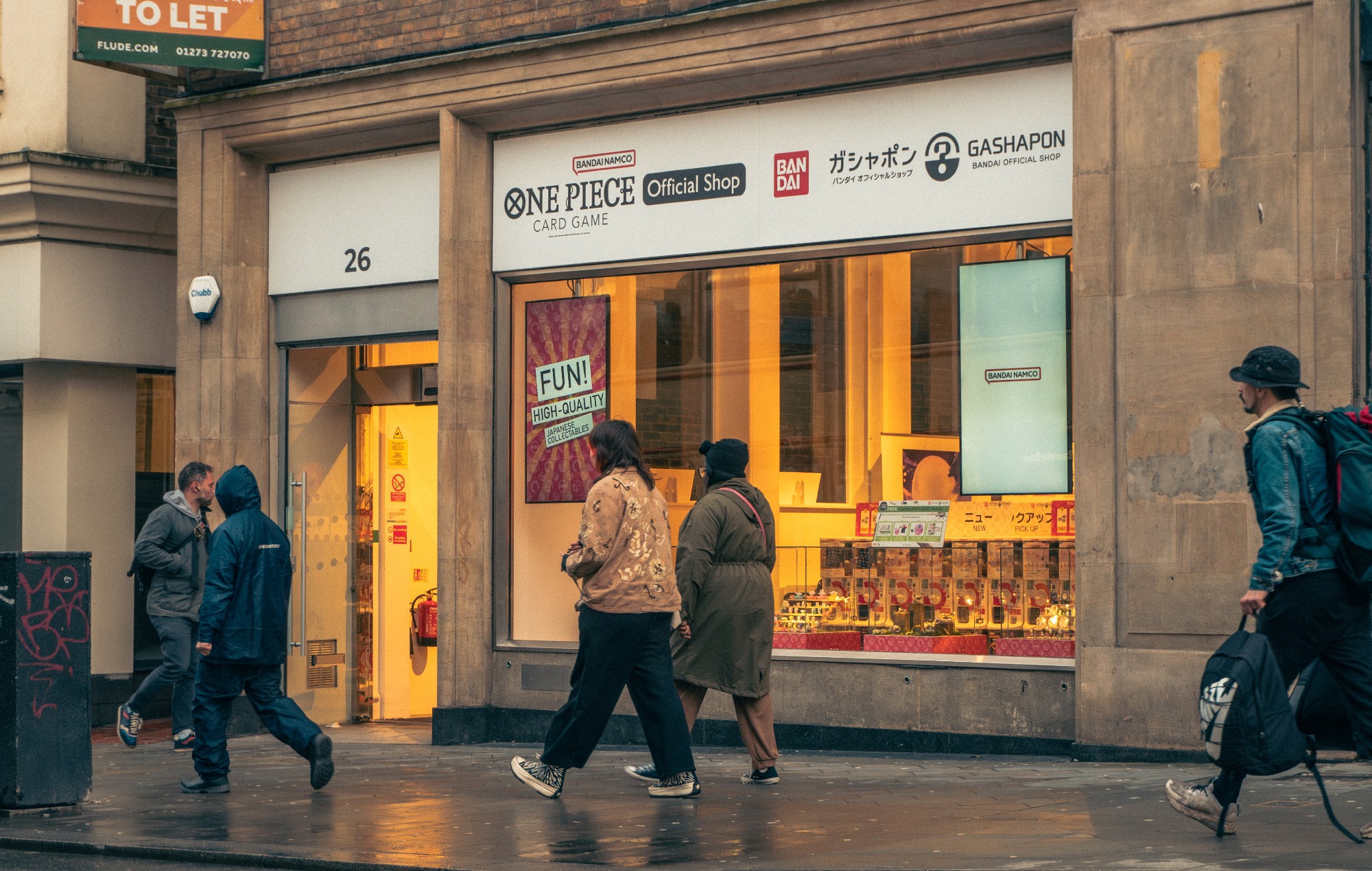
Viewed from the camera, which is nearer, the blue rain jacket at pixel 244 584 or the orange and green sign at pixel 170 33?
the blue rain jacket at pixel 244 584

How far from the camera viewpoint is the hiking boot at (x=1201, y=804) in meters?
6.66

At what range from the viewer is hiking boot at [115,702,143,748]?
11.4 metres

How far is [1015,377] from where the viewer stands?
34.0 ft

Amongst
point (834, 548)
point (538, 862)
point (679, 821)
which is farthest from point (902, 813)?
point (834, 548)

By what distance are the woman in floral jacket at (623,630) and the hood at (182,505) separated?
421 centimetres

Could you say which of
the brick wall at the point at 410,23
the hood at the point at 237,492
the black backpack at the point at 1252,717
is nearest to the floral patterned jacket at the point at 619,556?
the hood at the point at 237,492

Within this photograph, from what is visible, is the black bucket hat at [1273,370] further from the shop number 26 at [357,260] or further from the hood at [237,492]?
the shop number 26 at [357,260]

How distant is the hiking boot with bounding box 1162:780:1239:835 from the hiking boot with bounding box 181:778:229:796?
506 centimetres

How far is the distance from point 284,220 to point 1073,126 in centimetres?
619

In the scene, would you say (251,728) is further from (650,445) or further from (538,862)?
(538,862)

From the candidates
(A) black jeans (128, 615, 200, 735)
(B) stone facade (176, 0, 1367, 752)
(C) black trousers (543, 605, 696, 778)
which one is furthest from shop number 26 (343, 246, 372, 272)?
(C) black trousers (543, 605, 696, 778)

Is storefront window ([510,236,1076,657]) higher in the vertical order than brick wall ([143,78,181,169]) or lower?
lower

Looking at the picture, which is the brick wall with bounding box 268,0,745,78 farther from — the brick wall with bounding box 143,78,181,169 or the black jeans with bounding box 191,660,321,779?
the black jeans with bounding box 191,660,321,779

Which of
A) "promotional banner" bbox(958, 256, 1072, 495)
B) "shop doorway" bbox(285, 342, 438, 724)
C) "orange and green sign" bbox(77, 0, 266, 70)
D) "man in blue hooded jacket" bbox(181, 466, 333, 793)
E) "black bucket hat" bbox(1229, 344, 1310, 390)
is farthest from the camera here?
"shop doorway" bbox(285, 342, 438, 724)
